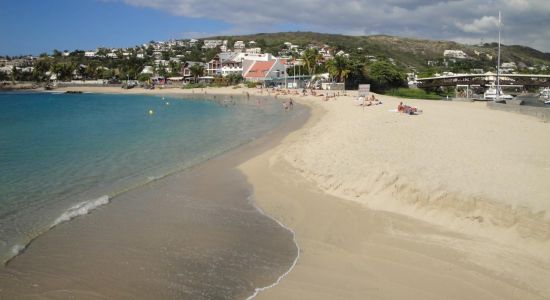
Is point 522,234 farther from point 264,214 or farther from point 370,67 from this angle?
point 370,67

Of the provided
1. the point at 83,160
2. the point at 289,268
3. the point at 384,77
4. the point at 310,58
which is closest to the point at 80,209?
the point at 289,268

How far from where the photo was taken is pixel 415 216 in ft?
35.1

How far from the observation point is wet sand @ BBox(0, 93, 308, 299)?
25.4ft

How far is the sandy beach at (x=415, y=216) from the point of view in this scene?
764 centimetres

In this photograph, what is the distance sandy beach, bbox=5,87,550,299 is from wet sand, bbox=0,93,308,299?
0.69 m

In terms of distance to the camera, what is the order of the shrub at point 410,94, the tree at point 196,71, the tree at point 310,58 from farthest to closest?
the tree at point 196,71, the tree at point 310,58, the shrub at point 410,94

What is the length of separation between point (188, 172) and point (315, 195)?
6453 mm

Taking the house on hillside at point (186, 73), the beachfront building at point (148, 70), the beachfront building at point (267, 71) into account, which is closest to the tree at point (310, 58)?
the beachfront building at point (267, 71)

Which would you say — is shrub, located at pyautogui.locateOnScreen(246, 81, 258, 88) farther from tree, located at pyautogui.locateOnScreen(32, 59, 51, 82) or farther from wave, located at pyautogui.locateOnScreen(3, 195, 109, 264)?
tree, located at pyautogui.locateOnScreen(32, 59, 51, 82)

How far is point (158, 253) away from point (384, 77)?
63.4m

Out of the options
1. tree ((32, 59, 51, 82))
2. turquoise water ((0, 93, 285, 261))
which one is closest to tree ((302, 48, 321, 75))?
turquoise water ((0, 93, 285, 261))

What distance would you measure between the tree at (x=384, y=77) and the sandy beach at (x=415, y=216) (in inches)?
2028

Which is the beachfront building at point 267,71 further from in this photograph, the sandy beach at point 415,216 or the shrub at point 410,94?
the sandy beach at point 415,216

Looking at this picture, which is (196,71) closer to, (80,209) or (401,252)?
(80,209)
